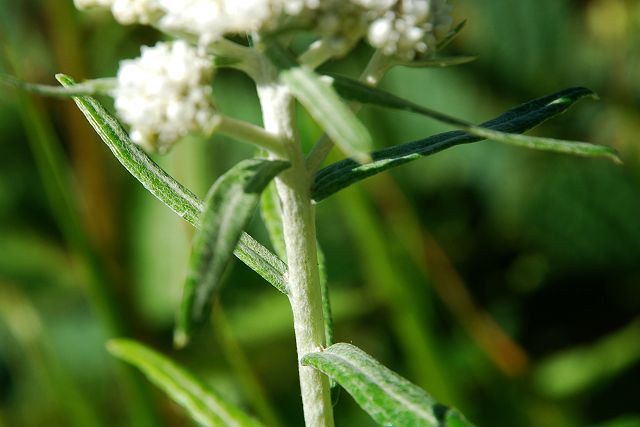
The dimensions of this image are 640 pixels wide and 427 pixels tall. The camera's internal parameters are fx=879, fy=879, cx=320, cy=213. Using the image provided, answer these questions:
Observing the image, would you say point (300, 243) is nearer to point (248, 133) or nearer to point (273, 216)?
point (248, 133)

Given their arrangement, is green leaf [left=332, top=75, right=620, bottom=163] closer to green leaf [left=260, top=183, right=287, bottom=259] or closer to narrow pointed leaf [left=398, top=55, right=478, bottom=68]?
narrow pointed leaf [left=398, top=55, right=478, bottom=68]

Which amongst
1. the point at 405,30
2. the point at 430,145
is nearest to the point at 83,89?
the point at 405,30

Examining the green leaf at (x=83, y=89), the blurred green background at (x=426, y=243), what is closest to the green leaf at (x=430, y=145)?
the green leaf at (x=83, y=89)

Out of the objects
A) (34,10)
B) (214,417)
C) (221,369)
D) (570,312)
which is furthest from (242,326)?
(214,417)

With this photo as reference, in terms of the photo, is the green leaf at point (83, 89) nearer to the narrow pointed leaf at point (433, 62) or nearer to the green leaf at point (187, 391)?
the narrow pointed leaf at point (433, 62)

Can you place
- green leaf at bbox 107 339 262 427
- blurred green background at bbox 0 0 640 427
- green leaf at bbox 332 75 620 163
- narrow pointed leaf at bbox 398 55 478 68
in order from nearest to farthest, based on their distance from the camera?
green leaf at bbox 332 75 620 163 < narrow pointed leaf at bbox 398 55 478 68 < green leaf at bbox 107 339 262 427 < blurred green background at bbox 0 0 640 427

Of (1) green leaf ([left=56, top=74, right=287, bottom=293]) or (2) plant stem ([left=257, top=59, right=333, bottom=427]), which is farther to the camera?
(1) green leaf ([left=56, top=74, right=287, bottom=293])

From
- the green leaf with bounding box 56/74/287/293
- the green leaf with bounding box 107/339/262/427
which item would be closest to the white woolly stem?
the green leaf with bounding box 56/74/287/293
